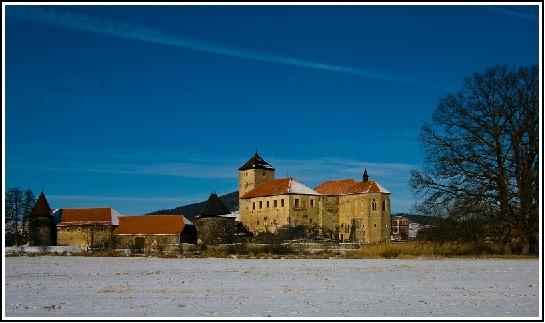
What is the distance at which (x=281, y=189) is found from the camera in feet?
234

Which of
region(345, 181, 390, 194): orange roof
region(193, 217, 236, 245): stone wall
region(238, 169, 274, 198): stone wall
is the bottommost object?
region(193, 217, 236, 245): stone wall

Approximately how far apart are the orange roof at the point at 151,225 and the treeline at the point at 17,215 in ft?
28.2

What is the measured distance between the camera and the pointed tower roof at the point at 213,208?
63.2m

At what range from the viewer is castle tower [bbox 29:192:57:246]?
211 ft

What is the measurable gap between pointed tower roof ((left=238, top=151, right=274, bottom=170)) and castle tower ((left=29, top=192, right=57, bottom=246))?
2515 centimetres

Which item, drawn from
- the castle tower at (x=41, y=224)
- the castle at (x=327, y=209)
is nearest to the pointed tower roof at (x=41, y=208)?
the castle tower at (x=41, y=224)

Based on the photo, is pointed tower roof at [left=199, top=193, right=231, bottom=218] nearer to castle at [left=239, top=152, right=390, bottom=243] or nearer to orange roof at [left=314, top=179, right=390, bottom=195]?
castle at [left=239, top=152, right=390, bottom=243]

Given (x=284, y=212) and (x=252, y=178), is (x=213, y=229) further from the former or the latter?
(x=252, y=178)

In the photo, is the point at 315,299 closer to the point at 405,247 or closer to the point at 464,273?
the point at 464,273

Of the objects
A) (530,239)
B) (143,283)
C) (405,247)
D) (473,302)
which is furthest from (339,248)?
(473,302)

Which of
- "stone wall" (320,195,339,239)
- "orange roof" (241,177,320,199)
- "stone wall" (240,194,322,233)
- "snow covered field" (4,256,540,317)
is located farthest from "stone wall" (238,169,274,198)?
"snow covered field" (4,256,540,317)

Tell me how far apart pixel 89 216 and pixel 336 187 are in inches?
1047

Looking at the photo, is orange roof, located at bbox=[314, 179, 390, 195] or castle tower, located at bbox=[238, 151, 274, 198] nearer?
orange roof, located at bbox=[314, 179, 390, 195]

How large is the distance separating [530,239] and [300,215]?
44418 millimetres
